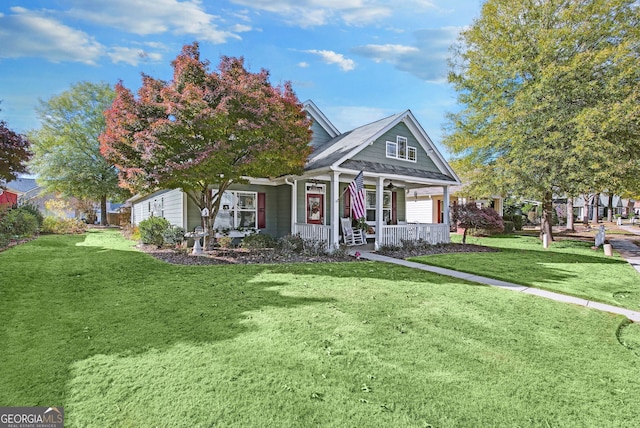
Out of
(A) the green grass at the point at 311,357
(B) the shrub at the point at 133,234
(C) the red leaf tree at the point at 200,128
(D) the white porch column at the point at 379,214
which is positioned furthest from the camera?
(B) the shrub at the point at 133,234

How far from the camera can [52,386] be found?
3.01 m

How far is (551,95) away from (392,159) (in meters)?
7.89

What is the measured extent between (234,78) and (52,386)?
9.33 m

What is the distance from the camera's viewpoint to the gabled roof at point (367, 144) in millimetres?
12043

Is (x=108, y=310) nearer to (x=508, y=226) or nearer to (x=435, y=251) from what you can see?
(x=435, y=251)

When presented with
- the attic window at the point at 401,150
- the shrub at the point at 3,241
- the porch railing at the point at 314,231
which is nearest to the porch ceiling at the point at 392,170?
the attic window at the point at 401,150

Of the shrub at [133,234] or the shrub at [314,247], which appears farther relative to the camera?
the shrub at [133,234]

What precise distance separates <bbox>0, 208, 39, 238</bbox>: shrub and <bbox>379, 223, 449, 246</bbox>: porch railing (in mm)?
16632

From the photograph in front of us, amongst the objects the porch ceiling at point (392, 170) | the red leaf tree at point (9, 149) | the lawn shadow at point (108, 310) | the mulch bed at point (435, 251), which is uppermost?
the red leaf tree at point (9, 149)

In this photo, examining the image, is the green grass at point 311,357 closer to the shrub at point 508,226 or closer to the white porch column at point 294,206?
the white porch column at point 294,206

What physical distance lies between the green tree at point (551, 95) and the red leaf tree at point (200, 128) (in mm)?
11270

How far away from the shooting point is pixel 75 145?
Result: 29156mm

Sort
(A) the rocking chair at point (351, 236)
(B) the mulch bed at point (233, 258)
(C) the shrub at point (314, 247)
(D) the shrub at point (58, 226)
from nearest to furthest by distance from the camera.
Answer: (B) the mulch bed at point (233, 258) < (C) the shrub at point (314, 247) < (A) the rocking chair at point (351, 236) < (D) the shrub at point (58, 226)

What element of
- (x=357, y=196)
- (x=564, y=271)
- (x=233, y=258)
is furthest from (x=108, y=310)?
(x=564, y=271)
